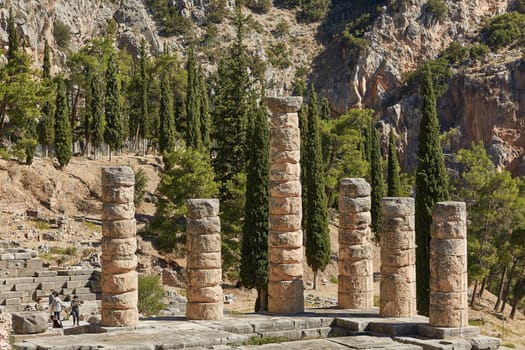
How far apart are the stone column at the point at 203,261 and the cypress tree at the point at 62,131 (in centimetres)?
2759

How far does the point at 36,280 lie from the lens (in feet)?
110

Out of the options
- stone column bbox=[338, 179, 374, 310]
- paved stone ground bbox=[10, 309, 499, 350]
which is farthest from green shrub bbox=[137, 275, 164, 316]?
stone column bbox=[338, 179, 374, 310]

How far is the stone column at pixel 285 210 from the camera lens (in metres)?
25.3

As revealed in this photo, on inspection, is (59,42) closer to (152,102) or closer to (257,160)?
(152,102)

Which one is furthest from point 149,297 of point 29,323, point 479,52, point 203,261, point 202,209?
point 479,52

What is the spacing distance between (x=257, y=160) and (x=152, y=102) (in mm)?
37472

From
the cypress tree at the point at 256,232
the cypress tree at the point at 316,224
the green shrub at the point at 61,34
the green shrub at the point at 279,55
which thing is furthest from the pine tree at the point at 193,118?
the green shrub at the point at 279,55

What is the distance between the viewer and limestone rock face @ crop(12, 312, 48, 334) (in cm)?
2272

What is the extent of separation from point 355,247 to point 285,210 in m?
2.32

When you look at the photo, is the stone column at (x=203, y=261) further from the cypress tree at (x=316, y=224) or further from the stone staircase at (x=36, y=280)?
the cypress tree at (x=316, y=224)

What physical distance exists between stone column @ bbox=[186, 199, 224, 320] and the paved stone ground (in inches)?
19.5

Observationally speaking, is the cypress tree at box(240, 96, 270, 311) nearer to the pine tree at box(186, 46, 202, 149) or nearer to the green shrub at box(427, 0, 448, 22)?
the pine tree at box(186, 46, 202, 149)

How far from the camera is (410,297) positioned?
24328mm

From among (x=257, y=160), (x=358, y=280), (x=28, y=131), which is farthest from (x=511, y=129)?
(x=358, y=280)
